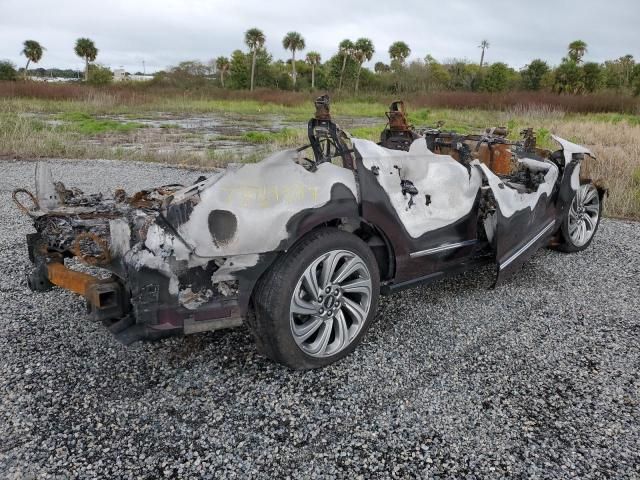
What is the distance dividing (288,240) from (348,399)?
36.3 inches

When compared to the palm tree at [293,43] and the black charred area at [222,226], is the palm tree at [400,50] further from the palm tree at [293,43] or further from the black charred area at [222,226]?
the black charred area at [222,226]

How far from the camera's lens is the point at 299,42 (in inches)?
2702

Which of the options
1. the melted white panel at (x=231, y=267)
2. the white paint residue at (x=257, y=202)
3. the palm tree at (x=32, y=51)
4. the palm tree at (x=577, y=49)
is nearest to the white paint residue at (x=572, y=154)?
the white paint residue at (x=257, y=202)

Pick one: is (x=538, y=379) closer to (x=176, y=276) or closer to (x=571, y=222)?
(x=176, y=276)

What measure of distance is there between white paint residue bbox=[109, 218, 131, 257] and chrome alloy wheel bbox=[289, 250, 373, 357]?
0.89m

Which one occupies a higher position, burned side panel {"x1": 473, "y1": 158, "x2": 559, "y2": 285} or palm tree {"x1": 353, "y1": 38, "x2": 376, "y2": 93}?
palm tree {"x1": 353, "y1": 38, "x2": 376, "y2": 93}

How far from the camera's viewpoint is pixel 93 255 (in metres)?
2.73

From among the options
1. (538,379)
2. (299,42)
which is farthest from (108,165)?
(299,42)

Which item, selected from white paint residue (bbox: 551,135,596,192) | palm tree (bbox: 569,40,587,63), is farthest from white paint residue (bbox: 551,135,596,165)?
palm tree (bbox: 569,40,587,63)

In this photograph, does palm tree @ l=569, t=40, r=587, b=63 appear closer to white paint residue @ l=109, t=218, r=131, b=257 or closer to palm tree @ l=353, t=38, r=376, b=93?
palm tree @ l=353, t=38, r=376, b=93

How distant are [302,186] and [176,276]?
0.81 m

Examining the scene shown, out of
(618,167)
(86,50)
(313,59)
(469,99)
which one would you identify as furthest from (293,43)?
(618,167)

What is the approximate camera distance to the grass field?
11133 millimetres

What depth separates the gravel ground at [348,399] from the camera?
7.73 ft
